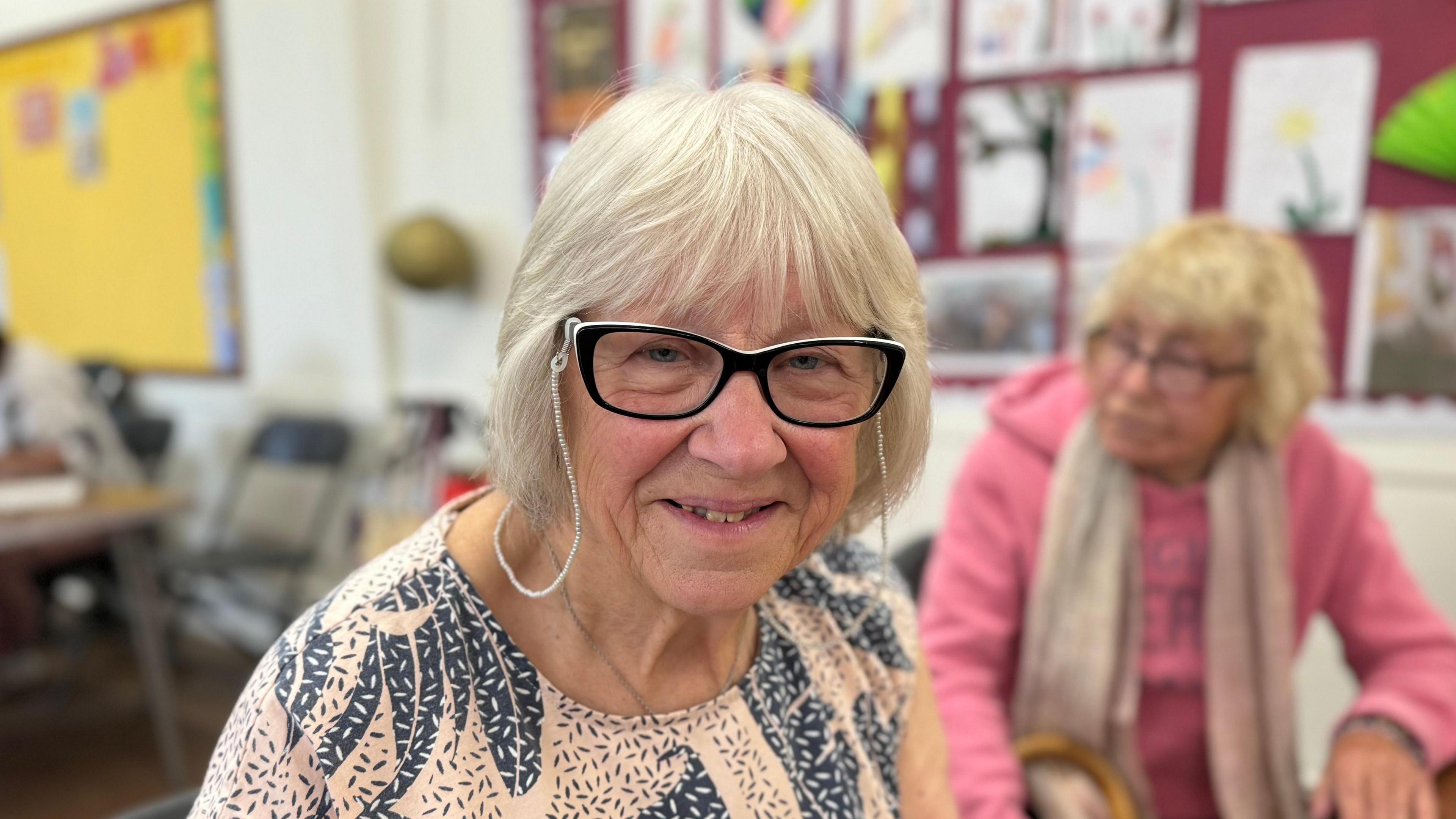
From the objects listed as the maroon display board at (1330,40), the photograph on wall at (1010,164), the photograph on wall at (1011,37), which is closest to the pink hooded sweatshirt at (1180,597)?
the maroon display board at (1330,40)

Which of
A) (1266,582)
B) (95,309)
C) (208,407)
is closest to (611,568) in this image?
(1266,582)

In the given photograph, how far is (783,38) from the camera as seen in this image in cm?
292

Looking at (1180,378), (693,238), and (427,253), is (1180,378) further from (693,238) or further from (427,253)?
(427,253)

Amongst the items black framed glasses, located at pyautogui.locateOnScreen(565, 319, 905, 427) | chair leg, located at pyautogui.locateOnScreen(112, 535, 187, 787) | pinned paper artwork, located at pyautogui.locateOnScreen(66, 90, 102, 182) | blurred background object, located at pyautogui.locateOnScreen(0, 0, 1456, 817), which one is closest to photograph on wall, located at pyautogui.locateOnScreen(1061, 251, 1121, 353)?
blurred background object, located at pyautogui.locateOnScreen(0, 0, 1456, 817)

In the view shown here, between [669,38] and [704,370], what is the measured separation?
8.67 feet

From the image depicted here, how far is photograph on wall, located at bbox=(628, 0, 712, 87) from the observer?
3055 mm

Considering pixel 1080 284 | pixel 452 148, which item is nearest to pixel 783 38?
pixel 1080 284

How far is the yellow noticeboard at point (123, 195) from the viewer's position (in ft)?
14.0

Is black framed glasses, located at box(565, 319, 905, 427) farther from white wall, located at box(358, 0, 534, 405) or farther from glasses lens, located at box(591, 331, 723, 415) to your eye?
white wall, located at box(358, 0, 534, 405)

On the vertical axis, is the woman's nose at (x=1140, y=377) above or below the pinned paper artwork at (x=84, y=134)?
below

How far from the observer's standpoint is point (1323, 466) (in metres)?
1.63

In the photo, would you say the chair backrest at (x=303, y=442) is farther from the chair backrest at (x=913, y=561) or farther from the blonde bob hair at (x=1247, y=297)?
the blonde bob hair at (x=1247, y=297)

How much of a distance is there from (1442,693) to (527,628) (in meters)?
1.43

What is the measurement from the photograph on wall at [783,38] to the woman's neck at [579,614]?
221cm
